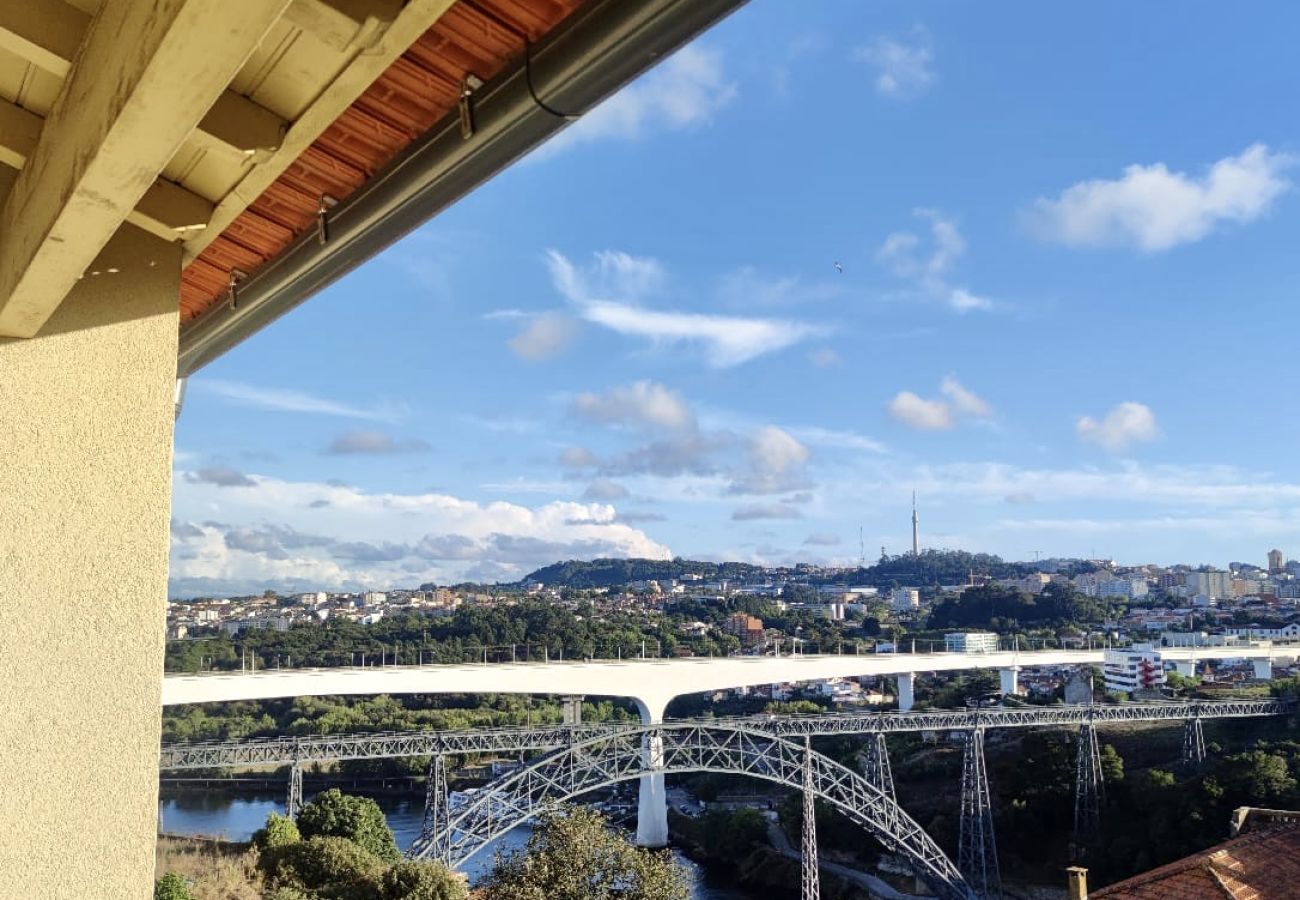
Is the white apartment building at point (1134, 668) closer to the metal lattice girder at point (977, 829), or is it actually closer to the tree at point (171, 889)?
the metal lattice girder at point (977, 829)

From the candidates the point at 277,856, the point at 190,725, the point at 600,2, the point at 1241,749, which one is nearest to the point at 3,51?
the point at 600,2

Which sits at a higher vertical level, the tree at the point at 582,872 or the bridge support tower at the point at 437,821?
the tree at the point at 582,872

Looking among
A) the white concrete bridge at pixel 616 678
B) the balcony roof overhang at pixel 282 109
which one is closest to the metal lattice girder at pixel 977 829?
the white concrete bridge at pixel 616 678

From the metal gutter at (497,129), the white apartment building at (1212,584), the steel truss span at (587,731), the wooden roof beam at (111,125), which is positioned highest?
the metal gutter at (497,129)

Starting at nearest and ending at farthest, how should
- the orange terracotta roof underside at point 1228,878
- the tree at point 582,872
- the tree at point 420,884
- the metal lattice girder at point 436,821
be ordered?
the tree at point 582,872, the orange terracotta roof underside at point 1228,878, the tree at point 420,884, the metal lattice girder at point 436,821

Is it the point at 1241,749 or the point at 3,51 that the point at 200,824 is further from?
the point at 3,51

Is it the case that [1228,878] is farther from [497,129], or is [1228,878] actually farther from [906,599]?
[906,599]
